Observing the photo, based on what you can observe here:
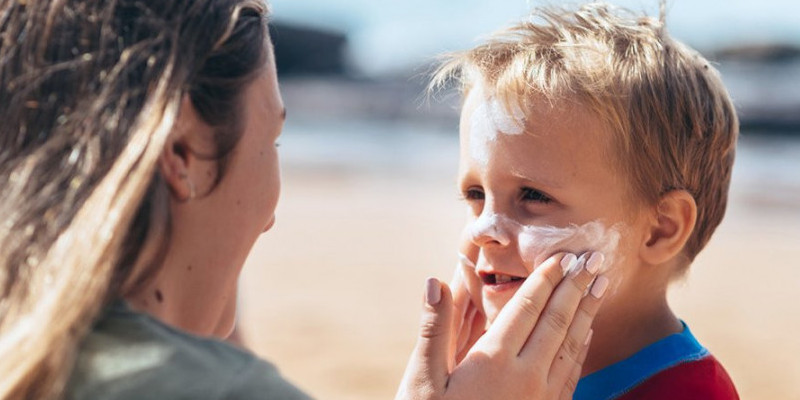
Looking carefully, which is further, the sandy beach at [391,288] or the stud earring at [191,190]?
the sandy beach at [391,288]

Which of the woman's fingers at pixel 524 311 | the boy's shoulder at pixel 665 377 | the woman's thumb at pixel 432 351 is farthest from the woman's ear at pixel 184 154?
the boy's shoulder at pixel 665 377

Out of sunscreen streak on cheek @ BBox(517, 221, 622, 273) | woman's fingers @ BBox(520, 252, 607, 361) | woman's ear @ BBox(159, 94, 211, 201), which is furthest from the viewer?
sunscreen streak on cheek @ BBox(517, 221, 622, 273)

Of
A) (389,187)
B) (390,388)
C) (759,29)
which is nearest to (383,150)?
(389,187)

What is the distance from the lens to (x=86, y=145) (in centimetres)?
177

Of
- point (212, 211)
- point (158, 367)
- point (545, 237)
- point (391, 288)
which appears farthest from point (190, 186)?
point (391, 288)

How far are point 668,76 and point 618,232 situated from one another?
1.62 feet

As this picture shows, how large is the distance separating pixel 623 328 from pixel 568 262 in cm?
40

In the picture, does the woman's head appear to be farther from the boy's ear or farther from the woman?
the boy's ear

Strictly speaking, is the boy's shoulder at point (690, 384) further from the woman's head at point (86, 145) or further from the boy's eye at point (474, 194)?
the woman's head at point (86, 145)

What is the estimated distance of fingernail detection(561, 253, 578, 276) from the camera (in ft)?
9.07

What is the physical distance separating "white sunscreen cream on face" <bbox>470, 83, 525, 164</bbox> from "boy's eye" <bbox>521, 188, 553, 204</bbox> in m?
0.15

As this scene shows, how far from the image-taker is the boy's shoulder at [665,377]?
9.11ft

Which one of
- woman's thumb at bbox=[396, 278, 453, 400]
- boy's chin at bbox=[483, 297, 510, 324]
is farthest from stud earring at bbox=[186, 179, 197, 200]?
boy's chin at bbox=[483, 297, 510, 324]

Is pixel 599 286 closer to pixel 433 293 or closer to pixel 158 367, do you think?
pixel 433 293
